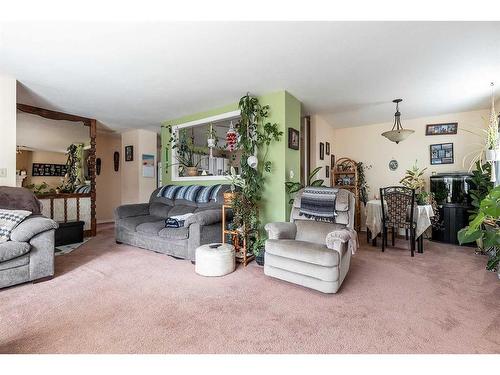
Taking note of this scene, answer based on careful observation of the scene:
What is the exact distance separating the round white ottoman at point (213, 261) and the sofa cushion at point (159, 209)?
4.98ft

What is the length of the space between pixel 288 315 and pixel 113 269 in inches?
82.7

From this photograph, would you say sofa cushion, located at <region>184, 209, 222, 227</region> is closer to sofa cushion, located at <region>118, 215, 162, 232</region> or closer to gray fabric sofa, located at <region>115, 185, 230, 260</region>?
gray fabric sofa, located at <region>115, 185, 230, 260</region>

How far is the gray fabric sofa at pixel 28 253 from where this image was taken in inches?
85.0

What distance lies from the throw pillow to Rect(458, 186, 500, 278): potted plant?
3.91 metres

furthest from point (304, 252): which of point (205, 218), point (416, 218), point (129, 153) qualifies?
point (129, 153)

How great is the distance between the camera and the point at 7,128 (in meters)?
2.88

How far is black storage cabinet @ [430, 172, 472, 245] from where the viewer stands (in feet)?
12.6

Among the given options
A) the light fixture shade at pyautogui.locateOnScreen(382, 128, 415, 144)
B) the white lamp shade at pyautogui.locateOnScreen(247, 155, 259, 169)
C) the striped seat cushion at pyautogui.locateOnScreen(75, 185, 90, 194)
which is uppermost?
the light fixture shade at pyautogui.locateOnScreen(382, 128, 415, 144)

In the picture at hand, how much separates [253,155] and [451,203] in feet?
11.3

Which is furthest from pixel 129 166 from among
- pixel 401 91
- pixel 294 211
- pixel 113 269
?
pixel 401 91

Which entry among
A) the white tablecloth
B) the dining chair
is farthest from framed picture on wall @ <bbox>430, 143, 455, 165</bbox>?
the dining chair

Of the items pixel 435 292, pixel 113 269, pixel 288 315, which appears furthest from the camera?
pixel 113 269
